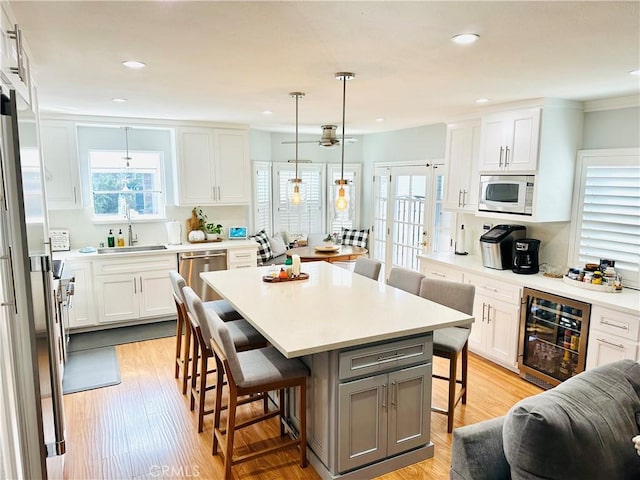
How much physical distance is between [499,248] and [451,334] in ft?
4.67

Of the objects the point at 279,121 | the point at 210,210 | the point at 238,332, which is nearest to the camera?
the point at 238,332

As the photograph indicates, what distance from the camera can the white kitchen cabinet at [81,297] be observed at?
4.62 meters

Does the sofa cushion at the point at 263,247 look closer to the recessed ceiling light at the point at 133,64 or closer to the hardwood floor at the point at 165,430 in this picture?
the hardwood floor at the point at 165,430

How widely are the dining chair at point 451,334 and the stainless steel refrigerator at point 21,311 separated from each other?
7.35 ft

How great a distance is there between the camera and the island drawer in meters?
2.31

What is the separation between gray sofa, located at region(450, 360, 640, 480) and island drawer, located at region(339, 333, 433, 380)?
0.77 metres

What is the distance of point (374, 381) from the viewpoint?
2.39 meters

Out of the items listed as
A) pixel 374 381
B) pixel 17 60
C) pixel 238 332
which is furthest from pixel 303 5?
pixel 238 332

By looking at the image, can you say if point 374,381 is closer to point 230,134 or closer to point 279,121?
point 279,121

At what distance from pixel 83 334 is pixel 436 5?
4.84m

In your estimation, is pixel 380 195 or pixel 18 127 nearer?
pixel 18 127

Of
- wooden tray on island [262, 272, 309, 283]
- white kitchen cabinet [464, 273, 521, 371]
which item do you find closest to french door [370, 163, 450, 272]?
white kitchen cabinet [464, 273, 521, 371]

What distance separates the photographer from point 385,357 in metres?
2.41

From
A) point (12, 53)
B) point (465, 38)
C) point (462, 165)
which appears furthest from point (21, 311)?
point (462, 165)
